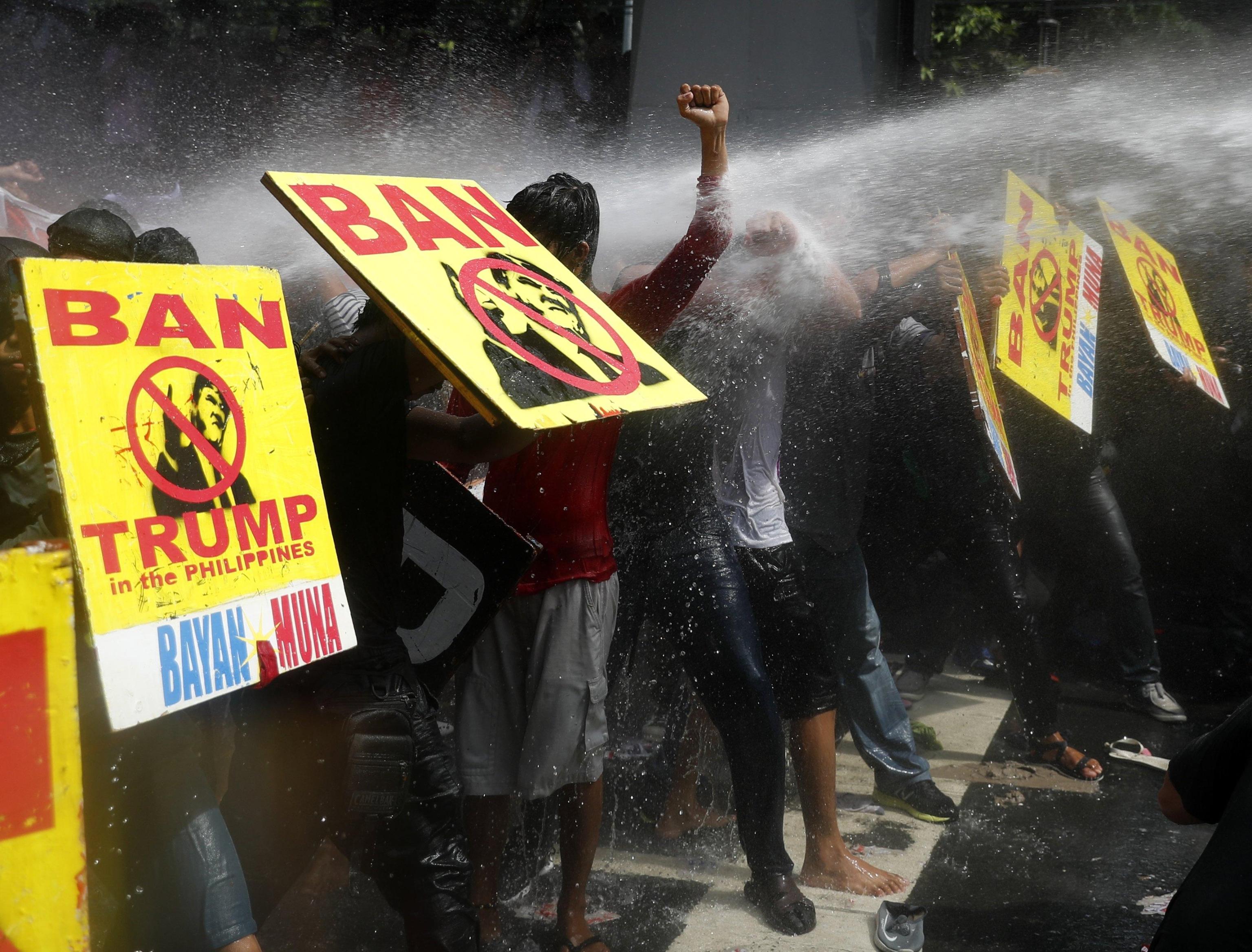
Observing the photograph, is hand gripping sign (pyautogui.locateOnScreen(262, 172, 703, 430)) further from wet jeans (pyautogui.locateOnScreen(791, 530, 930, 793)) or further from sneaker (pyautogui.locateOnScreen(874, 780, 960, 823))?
sneaker (pyautogui.locateOnScreen(874, 780, 960, 823))

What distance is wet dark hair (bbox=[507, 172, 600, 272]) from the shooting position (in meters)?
2.58

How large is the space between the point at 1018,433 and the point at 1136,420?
2.43 ft

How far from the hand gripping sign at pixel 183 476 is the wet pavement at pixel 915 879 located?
57.8 inches

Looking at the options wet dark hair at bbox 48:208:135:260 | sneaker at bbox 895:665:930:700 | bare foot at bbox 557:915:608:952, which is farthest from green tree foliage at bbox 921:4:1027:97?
bare foot at bbox 557:915:608:952

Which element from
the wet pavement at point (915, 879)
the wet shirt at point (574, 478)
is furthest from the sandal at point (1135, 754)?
the wet shirt at point (574, 478)

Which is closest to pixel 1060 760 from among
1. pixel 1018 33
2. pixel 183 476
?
pixel 183 476

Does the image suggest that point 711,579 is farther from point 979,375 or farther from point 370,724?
point 370,724

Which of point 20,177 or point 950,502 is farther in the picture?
point 20,177

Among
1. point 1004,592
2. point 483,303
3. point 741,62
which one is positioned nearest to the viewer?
point 483,303

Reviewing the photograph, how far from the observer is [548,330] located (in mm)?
1966

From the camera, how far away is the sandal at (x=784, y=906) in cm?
297

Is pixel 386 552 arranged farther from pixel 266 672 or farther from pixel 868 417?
pixel 868 417

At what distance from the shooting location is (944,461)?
4082mm

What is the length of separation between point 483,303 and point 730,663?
4.56 feet
